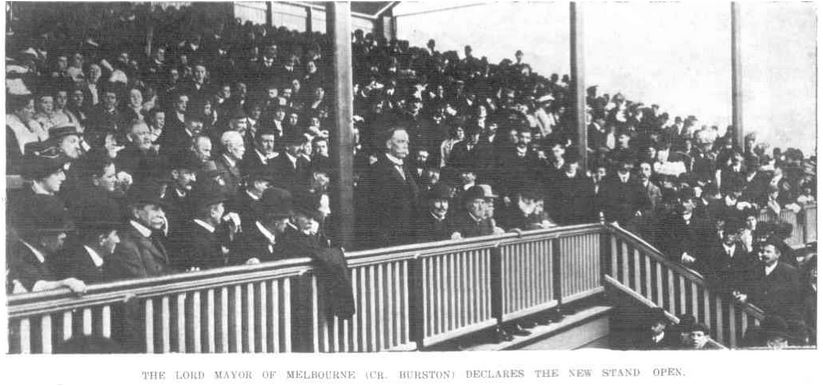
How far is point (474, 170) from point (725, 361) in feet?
4.11

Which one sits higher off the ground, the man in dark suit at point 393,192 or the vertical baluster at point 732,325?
the man in dark suit at point 393,192

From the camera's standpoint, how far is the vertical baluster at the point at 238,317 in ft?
7.49

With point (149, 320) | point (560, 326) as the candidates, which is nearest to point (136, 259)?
point (149, 320)

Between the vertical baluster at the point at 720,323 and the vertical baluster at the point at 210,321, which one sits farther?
the vertical baluster at the point at 720,323

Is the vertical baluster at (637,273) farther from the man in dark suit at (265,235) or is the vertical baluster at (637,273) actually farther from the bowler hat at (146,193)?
the bowler hat at (146,193)

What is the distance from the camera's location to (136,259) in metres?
2.26

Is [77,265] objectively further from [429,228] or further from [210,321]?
[429,228]

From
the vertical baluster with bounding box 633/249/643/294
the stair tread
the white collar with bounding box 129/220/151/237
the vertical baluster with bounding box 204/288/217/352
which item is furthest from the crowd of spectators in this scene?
the stair tread

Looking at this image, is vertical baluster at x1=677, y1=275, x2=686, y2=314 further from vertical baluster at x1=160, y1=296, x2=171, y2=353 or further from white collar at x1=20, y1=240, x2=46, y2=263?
white collar at x1=20, y1=240, x2=46, y2=263

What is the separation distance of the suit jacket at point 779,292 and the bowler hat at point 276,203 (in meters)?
1.99

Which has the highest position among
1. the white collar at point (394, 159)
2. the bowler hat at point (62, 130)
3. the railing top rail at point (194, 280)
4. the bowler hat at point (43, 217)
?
the bowler hat at point (62, 130)

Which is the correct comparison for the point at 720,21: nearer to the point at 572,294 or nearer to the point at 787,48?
the point at 787,48

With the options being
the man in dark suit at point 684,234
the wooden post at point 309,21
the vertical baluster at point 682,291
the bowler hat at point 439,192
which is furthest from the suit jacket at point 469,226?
the wooden post at point 309,21

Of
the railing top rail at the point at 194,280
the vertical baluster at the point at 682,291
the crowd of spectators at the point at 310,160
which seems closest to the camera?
the railing top rail at the point at 194,280
